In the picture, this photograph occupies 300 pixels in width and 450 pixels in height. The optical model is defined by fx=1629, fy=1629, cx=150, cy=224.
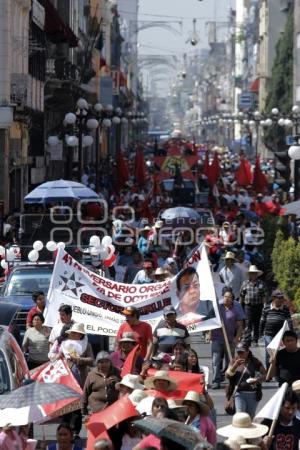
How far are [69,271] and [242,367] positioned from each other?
150 inches

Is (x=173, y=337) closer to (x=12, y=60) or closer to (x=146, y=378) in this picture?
(x=146, y=378)

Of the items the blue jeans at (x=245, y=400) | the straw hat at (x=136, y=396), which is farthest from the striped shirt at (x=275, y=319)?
the straw hat at (x=136, y=396)

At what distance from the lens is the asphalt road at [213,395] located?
622 inches

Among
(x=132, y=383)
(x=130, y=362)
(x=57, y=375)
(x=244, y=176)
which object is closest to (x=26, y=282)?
(x=130, y=362)

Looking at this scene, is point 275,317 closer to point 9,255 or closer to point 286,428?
point 9,255

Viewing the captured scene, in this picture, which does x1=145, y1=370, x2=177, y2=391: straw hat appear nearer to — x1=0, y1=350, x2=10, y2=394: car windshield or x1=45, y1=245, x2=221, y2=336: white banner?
x1=0, y1=350, x2=10, y2=394: car windshield

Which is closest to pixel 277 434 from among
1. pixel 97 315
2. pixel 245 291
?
pixel 97 315

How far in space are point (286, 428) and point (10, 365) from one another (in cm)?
282

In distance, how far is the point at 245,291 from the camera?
23234 millimetres

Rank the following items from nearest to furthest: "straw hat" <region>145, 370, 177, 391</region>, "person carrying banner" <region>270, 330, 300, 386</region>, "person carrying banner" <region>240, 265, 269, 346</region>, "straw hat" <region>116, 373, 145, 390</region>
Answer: "straw hat" <region>145, 370, 177, 391</region> → "straw hat" <region>116, 373, 145, 390</region> → "person carrying banner" <region>270, 330, 300, 386</region> → "person carrying banner" <region>240, 265, 269, 346</region>

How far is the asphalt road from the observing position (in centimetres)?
1580

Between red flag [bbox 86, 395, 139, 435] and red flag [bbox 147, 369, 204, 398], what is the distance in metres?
1.19

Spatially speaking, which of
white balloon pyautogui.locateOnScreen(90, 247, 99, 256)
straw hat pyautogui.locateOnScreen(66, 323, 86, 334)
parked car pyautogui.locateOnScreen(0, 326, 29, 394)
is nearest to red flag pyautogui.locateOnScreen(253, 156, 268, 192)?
white balloon pyautogui.locateOnScreen(90, 247, 99, 256)

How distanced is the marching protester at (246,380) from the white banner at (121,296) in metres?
2.59
